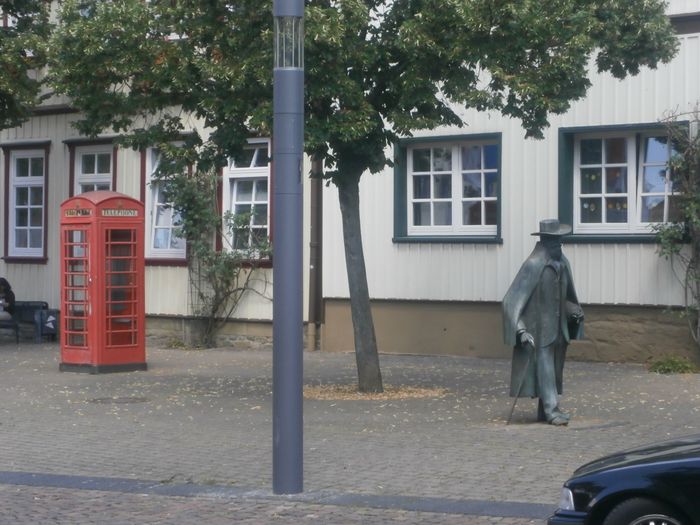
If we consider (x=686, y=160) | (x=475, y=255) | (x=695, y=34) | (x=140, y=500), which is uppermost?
(x=695, y=34)

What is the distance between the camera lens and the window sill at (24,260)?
1006 inches

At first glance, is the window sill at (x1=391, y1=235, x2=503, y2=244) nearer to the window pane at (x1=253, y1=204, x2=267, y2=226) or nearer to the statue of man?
the window pane at (x1=253, y1=204, x2=267, y2=226)

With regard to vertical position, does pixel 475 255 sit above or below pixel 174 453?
above

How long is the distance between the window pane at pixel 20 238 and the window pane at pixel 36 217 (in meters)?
0.32

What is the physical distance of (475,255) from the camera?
19578 millimetres

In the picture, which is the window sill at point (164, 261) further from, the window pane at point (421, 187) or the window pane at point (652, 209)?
the window pane at point (652, 209)

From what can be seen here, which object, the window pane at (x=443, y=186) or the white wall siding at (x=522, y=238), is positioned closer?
the white wall siding at (x=522, y=238)

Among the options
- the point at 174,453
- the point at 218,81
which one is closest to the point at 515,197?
the point at 218,81

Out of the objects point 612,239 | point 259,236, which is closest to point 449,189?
point 612,239

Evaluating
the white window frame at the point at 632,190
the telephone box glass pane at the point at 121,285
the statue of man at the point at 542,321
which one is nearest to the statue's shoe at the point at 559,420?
the statue of man at the point at 542,321

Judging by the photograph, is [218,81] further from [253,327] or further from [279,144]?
[253,327]

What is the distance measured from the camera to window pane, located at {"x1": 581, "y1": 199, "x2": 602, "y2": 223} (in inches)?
734

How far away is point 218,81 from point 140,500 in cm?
550

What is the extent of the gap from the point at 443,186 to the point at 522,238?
1670 mm
